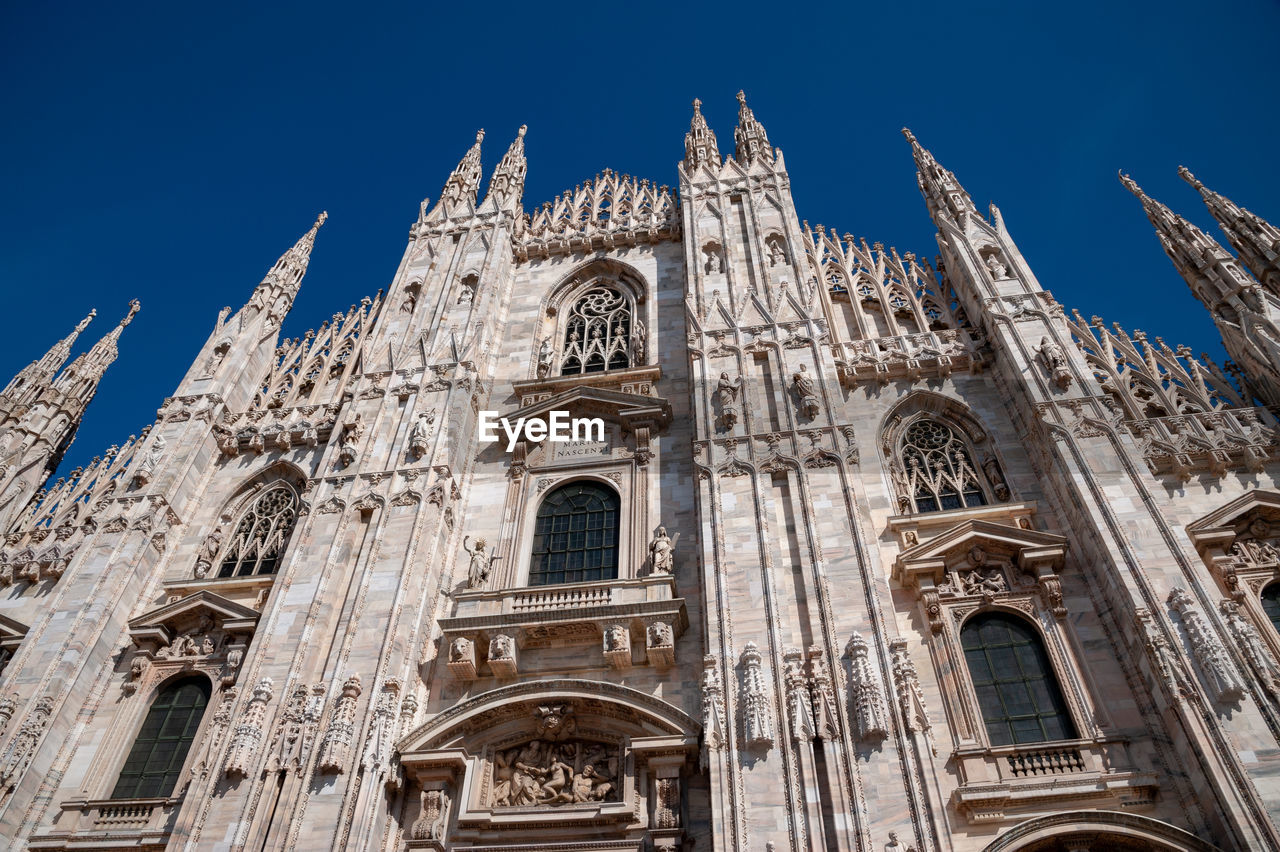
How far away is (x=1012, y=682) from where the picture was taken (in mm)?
13438

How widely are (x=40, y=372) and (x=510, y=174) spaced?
14.7 m

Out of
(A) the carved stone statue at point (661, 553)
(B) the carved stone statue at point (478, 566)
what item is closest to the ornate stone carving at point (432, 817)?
(B) the carved stone statue at point (478, 566)

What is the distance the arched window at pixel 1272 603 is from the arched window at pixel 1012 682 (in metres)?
3.41

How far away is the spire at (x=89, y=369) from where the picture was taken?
Result: 80.8 feet

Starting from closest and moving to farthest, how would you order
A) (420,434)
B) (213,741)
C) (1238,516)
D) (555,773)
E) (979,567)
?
(555,773)
(213,741)
(1238,516)
(979,567)
(420,434)

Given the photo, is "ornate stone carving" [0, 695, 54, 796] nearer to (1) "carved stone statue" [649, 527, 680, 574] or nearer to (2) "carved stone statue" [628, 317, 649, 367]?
(1) "carved stone statue" [649, 527, 680, 574]

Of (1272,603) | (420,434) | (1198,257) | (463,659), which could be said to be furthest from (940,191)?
(463,659)

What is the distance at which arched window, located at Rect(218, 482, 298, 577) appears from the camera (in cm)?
1830

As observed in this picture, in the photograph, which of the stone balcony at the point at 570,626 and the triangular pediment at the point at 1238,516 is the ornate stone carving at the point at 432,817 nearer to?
the stone balcony at the point at 570,626

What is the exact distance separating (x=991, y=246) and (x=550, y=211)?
13.5m

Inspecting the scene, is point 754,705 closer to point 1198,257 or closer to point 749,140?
point 1198,257

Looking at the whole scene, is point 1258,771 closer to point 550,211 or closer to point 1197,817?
point 1197,817

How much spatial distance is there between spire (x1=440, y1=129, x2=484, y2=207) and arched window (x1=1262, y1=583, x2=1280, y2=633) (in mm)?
21997

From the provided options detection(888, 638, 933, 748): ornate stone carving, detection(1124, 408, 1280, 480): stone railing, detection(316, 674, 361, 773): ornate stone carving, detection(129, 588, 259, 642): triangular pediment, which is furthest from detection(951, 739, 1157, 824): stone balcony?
detection(129, 588, 259, 642): triangular pediment
